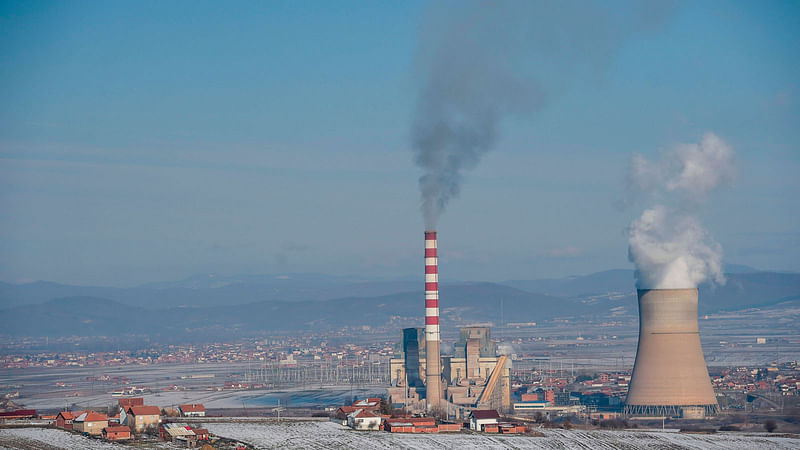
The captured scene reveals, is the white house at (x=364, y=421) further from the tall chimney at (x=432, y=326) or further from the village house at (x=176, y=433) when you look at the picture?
the tall chimney at (x=432, y=326)

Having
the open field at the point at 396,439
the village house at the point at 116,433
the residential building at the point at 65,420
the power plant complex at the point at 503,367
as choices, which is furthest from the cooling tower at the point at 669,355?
the residential building at the point at 65,420

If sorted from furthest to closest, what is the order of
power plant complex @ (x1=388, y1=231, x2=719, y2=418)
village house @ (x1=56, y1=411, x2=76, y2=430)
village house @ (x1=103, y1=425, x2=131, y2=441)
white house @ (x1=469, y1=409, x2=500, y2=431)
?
power plant complex @ (x1=388, y1=231, x2=719, y2=418)
white house @ (x1=469, y1=409, x2=500, y2=431)
village house @ (x1=56, y1=411, x2=76, y2=430)
village house @ (x1=103, y1=425, x2=131, y2=441)

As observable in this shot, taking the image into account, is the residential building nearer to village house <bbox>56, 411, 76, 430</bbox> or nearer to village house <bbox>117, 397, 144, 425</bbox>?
village house <bbox>56, 411, 76, 430</bbox>

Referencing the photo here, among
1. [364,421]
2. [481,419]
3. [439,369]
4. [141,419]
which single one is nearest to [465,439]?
[481,419]

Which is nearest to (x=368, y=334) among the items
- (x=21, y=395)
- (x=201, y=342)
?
(x=201, y=342)

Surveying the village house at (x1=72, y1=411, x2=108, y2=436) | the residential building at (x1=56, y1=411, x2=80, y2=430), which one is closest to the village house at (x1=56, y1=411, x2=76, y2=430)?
the residential building at (x1=56, y1=411, x2=80, y2=430)

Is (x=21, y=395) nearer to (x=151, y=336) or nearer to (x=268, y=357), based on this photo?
(x=268, y=357)
